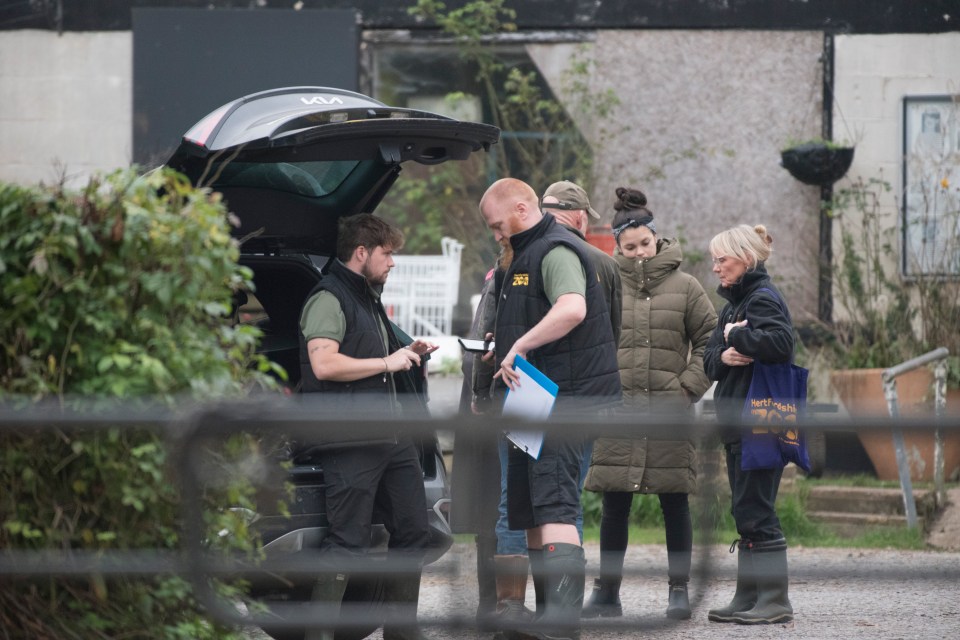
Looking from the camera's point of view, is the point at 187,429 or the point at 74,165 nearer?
the point at 187,429

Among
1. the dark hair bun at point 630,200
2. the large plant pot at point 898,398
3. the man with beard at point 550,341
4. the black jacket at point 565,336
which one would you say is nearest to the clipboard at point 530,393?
the man with beard at point 550,341

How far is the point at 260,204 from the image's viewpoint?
18.2 feet

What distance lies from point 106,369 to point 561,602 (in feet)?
4.12

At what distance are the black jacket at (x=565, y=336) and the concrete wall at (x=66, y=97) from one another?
7091mm

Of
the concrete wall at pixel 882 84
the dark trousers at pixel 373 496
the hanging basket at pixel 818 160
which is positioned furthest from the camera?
the concrete wall at pixel 882 84

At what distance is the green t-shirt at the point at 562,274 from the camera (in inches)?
193

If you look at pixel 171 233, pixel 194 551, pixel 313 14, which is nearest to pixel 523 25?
pixel 313 14

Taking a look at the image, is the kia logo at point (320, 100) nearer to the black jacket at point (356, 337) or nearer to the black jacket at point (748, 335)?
the black jacket at point (356, 337)

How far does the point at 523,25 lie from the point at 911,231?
3677mm

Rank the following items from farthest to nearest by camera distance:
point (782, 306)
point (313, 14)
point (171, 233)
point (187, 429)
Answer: point (313, 14)
point (782, 306)
point (171, 233)
point (187, 429)

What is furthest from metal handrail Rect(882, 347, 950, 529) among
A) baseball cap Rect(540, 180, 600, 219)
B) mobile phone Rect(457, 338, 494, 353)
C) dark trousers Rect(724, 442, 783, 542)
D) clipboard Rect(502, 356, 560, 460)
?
clipboard Rect(502, 356, 560, 460)

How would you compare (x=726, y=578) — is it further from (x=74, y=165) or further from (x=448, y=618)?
(x=74, y=165)

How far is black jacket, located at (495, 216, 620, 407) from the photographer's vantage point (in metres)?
4.97

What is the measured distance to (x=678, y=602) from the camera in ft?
8.82
